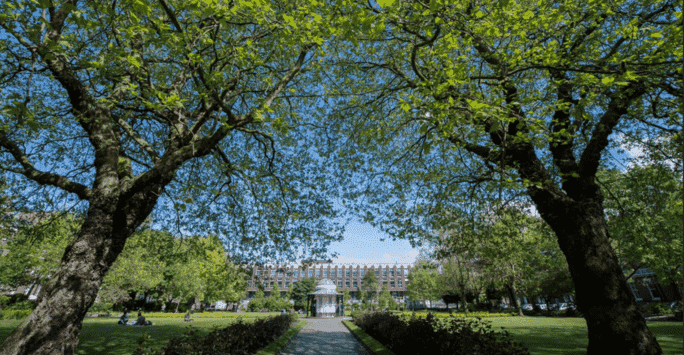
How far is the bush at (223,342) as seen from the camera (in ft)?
19.4

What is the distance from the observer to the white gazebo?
39.1 metres

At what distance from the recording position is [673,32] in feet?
15.0

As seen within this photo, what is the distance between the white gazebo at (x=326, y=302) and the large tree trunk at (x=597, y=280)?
35.2m

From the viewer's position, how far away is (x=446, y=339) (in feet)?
23.0

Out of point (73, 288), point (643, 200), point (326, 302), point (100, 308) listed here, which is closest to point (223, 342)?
point (73, 288)

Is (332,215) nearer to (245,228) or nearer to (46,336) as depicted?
(245,228)

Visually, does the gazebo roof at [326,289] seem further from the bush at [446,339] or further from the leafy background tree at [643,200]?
the leafy background tree at [643,200]

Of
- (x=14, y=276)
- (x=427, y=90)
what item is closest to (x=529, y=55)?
(x=427, y=90)

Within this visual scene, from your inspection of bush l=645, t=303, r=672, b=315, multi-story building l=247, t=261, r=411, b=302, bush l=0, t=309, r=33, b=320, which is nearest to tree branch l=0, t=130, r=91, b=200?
bush l=0, t=309, r=33, b=320

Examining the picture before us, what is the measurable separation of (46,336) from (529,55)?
10180 millimetres

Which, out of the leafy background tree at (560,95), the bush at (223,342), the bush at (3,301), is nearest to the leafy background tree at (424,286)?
the bush at (223,342)

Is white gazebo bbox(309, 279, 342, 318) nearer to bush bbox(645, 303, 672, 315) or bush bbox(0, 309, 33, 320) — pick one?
bush bbox(0, 309, 33, 320)

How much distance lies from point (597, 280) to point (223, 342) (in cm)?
883

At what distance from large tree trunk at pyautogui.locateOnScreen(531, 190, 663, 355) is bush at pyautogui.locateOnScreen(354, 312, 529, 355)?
151cm
